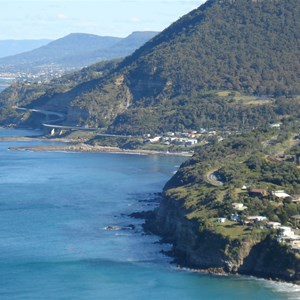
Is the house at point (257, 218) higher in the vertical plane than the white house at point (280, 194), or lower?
lower

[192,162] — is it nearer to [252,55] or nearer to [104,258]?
[104,258]

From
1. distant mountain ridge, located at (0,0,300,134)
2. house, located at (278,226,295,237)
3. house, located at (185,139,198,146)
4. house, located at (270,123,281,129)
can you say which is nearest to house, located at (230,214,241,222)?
house, located at (278,226,295,237)

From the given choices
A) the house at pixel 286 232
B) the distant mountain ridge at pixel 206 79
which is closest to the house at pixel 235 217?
the house at pixel 286 232

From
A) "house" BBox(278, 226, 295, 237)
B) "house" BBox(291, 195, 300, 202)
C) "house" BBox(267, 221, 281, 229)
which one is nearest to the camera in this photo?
"house" BBox(278, 226, 295, 237)

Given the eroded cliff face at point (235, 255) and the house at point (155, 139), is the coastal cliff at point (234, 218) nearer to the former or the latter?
the eroded cliff face at point (235, 255)

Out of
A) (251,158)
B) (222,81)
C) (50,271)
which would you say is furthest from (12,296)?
(222,81)

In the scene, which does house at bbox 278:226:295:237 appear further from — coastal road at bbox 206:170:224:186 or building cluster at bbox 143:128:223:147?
building cluster at bbox 143:128:223:147
